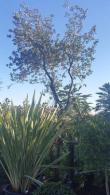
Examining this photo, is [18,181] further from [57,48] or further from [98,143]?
[57,48]

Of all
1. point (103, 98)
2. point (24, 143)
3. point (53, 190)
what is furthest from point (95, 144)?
point (103, 98)

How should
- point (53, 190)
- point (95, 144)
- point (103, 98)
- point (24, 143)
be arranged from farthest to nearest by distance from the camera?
point (103, 98), point (24, 143), point (95, 144), point (53, 190)

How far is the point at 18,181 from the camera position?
453cm

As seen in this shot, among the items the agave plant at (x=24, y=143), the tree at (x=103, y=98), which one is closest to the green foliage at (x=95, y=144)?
the agave plant at (x=24, y=143)

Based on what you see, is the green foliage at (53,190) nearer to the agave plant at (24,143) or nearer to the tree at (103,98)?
the agave plant at (24,143)

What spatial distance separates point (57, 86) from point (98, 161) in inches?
530

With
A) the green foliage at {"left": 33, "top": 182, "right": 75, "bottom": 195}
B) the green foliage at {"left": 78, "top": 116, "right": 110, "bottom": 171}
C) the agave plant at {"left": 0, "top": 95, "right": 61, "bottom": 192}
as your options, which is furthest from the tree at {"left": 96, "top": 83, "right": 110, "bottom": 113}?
the green foliage at {"left": 33, "top": 182, "right": 75, "bottom": 195}

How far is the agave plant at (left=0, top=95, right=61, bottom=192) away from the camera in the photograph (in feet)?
14.7

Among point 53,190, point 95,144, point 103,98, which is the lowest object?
point 53,190

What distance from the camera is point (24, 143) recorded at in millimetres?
4480

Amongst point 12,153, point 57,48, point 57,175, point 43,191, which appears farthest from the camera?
point 57,48

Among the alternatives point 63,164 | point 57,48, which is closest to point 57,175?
point 63,164

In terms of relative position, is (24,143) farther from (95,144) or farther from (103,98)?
(103,98)

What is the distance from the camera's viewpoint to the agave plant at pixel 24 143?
4.49m
